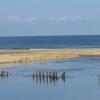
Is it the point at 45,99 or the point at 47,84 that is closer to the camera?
the point at 45,99

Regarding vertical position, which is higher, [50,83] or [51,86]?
[50,83]

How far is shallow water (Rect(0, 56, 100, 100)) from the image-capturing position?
50.8 metres

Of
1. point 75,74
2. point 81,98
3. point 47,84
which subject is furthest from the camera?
point 75,74

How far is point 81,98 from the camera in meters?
49.1

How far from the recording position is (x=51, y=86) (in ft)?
191

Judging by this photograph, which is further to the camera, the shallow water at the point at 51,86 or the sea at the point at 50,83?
the sea at the point at 50,83

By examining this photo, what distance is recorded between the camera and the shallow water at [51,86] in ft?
167

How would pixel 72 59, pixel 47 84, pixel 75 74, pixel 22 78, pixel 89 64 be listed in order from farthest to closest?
pixel 72 59 < pixel 89 64 < pixel 75 74 < pixel 22 78 < pixel 47 84

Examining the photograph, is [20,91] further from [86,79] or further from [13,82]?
[86,79]

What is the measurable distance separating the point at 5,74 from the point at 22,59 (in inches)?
826

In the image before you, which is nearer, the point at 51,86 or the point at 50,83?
the point at 51,86

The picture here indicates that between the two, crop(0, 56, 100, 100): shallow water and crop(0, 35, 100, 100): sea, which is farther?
crop(0, 35, 100, 100): sea

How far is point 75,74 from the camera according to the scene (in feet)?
225

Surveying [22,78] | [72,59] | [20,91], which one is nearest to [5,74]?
[22,78]
